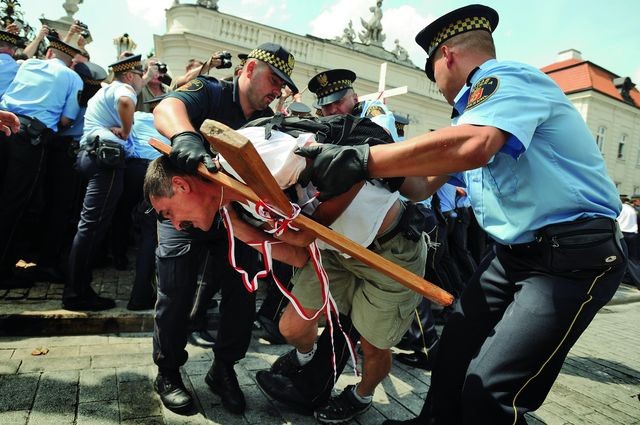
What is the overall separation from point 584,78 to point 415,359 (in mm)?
28856

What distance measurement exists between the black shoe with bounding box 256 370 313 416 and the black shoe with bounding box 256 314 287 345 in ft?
2.84

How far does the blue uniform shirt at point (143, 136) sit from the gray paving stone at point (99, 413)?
240cm

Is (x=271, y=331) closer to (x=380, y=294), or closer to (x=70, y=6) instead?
(x=380, y=294)

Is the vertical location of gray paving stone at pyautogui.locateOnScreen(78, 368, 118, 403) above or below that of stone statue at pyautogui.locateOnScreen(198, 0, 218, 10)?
below

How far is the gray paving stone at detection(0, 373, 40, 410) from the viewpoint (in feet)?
6.68

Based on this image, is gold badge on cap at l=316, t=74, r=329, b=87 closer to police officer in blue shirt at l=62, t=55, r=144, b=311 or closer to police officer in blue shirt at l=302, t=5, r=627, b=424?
police officer in blue shirt at l=62, t=55, r=144, b=311

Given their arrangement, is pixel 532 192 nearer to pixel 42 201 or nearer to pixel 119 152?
pixel 119 152

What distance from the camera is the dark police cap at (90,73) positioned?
4.34 metres

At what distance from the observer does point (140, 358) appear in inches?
108

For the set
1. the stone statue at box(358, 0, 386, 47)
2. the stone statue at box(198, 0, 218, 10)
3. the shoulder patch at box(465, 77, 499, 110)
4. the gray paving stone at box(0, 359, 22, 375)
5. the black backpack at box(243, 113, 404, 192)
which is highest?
the stone statue at box(358, 0, 386, 47)

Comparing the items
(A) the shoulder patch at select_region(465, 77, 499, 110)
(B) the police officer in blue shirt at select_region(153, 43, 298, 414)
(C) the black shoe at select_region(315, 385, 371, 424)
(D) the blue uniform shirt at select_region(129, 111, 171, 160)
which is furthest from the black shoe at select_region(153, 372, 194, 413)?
(D) the blue uniform shirt at select_region(129, 111, 171, 160)

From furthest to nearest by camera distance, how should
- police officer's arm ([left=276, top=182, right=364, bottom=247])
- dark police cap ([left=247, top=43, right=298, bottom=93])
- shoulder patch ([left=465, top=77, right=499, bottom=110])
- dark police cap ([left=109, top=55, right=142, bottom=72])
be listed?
dark police cap ([left=109, top=55, right=142, bottom=72]) < dark police cap ([left=247, top=43, right=298, bottom=93]) < police officer's arm ([left=276, top=182, right=364, bottom=247]) < shoulder patch ([left=465, top=77, right=499, bottom=110])

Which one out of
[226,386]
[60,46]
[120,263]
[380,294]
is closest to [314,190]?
[380,294]

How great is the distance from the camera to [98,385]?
232cm
